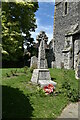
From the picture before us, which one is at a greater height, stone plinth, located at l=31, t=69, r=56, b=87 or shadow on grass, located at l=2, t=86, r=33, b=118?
stone plinth, located at l=31, t=69, r=56, b=87

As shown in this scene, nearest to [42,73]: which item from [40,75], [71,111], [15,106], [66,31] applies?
[40,75]

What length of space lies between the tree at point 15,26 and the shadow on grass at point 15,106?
29.1ft

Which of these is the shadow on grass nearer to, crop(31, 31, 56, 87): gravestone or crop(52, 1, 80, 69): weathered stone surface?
crop(31, 31, 56, 87): gravestone

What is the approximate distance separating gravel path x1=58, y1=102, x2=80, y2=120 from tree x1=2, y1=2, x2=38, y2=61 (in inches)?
395

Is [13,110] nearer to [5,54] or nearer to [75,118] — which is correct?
[75,118]

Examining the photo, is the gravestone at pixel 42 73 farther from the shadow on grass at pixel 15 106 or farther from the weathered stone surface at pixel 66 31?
the weathered stone surface at pixel 66 31

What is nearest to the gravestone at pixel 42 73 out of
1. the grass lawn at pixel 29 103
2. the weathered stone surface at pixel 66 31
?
the grass lawn at pixel 29 103

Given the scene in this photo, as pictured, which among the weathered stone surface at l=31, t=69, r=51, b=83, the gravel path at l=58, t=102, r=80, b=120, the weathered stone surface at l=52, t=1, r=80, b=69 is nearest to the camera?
the gravel path at l=58, t=102, r=80, b=120

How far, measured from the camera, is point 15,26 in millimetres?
18797

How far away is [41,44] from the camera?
11055 millimetres

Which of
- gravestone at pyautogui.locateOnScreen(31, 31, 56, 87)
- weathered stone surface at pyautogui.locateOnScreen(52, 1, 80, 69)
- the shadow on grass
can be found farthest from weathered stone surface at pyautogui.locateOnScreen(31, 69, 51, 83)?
weathered stone surface at pyautogui.locateOnScreen(52, 1, 80, 69)

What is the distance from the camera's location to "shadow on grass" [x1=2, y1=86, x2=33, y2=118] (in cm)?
588

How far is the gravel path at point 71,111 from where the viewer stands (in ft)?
20.7

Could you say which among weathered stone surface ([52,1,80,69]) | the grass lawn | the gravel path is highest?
weathered stone surface ([52,1,80,69])
